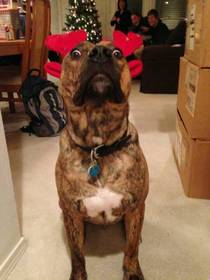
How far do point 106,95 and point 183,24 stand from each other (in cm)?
322

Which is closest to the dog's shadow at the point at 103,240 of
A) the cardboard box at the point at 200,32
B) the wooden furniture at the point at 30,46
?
the cardboard box at the point at 200,32

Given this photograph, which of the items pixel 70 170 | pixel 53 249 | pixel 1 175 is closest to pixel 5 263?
pixel 53 249

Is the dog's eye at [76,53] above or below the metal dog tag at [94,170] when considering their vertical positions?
above

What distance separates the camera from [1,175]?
3.28 ft

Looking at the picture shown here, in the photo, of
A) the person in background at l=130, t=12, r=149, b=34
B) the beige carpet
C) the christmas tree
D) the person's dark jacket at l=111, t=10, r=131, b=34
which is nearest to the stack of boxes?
the beige carpet

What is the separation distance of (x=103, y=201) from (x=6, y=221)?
427 mm

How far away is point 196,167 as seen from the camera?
1.42 metres

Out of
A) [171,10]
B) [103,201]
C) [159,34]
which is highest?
[171,10]

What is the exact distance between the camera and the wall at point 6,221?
3.30 feet

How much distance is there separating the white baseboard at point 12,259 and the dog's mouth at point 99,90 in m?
0.68

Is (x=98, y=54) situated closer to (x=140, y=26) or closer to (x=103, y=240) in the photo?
(x=103, y=240)

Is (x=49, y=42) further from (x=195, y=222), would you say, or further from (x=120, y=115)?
(x=195, y=222)

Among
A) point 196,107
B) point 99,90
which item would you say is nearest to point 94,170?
point 99,90

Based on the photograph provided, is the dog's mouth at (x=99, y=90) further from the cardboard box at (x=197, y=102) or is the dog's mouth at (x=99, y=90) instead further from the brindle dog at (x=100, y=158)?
the cardboard box at (x=197, y=102)
